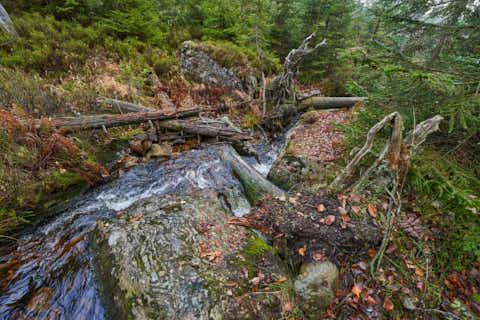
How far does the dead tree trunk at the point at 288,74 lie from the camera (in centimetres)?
783

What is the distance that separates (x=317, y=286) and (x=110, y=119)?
6.49m

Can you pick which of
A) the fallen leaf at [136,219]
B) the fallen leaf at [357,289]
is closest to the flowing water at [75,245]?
the fallen leaf at [136,219]

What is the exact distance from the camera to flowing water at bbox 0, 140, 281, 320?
7.95 ft

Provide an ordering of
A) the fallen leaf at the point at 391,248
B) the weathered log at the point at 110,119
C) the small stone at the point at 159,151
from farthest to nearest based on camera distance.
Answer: the small stone at the point at 159,151
the weathered log at the point at 110,119
the fallen leaf at the point at 391,248

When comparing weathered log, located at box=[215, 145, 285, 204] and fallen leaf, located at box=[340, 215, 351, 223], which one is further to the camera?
weathered log, located at box=[215, 145, 285, 204]

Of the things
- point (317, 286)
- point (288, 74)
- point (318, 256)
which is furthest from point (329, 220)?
point (288, 74)

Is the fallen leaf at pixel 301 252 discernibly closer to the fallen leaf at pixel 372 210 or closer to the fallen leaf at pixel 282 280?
the fallen leaf at pixel 282 280

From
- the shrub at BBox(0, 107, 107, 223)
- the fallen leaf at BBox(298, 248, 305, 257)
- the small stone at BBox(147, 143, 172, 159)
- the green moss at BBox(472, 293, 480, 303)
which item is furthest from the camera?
the small stone at BBox(147, 143, 172, 159)

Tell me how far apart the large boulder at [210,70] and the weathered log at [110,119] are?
155 inches

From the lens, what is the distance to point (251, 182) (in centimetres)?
478

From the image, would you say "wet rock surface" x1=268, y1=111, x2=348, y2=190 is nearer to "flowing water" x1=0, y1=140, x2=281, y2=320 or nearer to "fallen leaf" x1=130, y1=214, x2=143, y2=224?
"flowing water" x1=0, y1=140, x2=281, y2=320

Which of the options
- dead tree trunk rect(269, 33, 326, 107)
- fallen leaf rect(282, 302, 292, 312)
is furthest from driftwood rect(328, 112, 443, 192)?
dead tree trunk rect(269, 33, 326, 107)

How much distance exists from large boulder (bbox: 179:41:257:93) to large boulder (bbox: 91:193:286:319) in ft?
27.2

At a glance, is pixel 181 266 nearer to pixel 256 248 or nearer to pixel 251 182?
pixel 256 248
